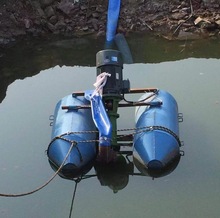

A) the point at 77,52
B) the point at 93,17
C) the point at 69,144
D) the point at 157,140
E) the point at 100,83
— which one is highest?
the point at 93,17

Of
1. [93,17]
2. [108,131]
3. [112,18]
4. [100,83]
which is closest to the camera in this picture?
[108,131]

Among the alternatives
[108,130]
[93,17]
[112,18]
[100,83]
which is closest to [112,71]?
[100,83]

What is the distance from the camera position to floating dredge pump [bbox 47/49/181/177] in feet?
22.6

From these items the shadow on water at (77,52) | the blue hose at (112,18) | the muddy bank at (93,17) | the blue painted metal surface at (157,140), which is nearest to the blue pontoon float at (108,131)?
the blue painted metal surface at (157,140)

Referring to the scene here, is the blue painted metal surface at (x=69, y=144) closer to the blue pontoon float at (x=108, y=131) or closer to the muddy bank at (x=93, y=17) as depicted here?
the blue pontoon float at (x=108, y=131)

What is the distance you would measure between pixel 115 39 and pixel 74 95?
3.77 meters

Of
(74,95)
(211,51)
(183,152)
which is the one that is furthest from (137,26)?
(183,152)

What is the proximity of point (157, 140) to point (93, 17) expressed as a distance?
585 cm

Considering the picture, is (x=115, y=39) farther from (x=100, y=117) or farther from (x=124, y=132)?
(x=100, y=117)

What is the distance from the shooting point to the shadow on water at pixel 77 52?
10750 mm

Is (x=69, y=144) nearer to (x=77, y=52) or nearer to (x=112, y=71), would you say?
(x=112, y=71)

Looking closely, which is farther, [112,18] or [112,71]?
[112,18]

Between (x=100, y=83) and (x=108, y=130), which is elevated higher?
(x=100, y=83)

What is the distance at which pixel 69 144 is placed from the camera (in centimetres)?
702
